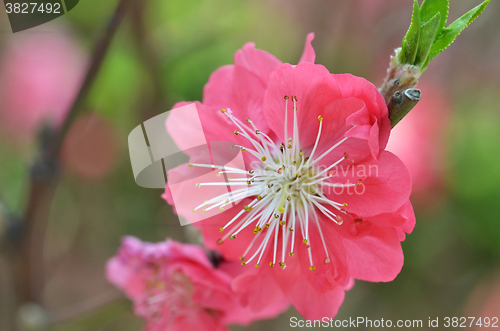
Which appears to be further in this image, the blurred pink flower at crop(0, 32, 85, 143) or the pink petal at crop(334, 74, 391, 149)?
the blurred pink flower at crop(0, 32, 85, 143)

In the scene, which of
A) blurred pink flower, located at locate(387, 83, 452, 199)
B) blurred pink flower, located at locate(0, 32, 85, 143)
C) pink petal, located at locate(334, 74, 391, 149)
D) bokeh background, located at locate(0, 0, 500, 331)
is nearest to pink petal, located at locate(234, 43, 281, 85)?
pink petal, located at locate(334, 74, 391, 149)

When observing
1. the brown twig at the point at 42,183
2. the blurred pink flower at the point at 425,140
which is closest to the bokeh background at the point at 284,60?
the blurred pink flower at the point at 425,140

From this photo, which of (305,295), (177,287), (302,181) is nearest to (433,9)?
(302,181)

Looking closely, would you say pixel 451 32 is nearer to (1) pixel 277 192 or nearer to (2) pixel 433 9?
(2) pixel 433 9

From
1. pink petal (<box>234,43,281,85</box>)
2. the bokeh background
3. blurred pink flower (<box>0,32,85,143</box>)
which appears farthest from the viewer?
blurred pink flower (<box>0,32,85,143</box>)

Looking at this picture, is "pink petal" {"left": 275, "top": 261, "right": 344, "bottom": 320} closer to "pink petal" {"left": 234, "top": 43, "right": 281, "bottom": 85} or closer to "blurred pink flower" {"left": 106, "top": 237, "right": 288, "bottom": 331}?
"blurred pink flower" {"left": 106, "top": 237, "right": 288, "bottom": 331}

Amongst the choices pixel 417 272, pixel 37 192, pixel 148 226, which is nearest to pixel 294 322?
pixel 417 272

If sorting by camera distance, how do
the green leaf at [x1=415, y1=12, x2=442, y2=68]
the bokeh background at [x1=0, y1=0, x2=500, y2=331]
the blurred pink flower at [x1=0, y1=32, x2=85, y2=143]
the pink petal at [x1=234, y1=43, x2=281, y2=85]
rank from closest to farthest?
the green leaf at [x1=415, y1=12, x2=442, y2=68] → the pink petal at [x1=234, y1=43, x2=281, y2=85] → the bokeh background at [x1=0, y1=0, x2=500, y2=331] → the blurred pink flower at [x1=0, y1=32, x2=85, y2=143]
